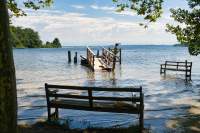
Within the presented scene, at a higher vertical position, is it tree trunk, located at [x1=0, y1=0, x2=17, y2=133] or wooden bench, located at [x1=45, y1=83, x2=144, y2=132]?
tree trunk, located at [x1=0, y1=0, x2=17, y2=133]

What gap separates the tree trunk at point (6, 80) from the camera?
230 inches

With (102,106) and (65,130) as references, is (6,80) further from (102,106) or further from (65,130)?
(102,106)

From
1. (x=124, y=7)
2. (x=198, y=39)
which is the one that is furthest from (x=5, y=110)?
(x=198, y=39)

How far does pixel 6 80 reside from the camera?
5.88 meters

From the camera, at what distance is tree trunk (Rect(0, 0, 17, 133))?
584cm

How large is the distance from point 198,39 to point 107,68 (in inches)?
986

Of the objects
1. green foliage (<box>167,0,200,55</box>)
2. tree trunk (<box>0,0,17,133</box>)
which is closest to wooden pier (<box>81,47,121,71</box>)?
green foliage (<box>167,0,200,55</box>)

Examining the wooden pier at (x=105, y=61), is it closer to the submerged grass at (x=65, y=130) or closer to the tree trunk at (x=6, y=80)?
→ the submerged grass at (x=65, y=130)

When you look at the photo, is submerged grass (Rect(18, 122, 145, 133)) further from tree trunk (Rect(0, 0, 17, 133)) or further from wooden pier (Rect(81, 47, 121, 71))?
wooden pier (Rect(81, 47, 121, 71))

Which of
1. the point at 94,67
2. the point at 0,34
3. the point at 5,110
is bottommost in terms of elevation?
the point at 94,67

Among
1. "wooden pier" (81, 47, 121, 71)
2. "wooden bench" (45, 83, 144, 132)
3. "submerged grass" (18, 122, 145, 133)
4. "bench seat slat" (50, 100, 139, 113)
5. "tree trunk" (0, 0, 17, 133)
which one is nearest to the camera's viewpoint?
"tree trunk" (0, 0, 17, 133)

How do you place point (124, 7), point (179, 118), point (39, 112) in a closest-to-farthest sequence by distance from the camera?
1. point (124, 7)
2. point (179, 118)
3. point (39, 112)

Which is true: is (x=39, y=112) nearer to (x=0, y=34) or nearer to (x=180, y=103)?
(x=180, y=103)

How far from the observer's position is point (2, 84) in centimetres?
584
